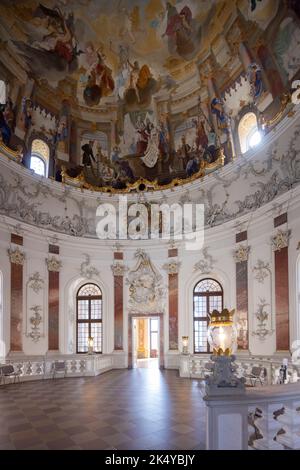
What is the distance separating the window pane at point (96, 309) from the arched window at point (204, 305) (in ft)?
17.0

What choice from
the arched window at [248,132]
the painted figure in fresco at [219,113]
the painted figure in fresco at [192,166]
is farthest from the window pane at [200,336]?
the painted figure in fresco at [219,113]

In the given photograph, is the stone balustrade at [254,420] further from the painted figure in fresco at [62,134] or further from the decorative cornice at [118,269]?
the painted figure in fresco at [62,134]

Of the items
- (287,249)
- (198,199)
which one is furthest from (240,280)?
(198,199)

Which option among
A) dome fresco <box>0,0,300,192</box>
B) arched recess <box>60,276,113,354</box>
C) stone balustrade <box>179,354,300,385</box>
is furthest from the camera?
arched recess <box>60,276,113,354</box>

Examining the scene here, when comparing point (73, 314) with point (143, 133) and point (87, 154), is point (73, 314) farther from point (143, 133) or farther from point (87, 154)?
point (143, 133)

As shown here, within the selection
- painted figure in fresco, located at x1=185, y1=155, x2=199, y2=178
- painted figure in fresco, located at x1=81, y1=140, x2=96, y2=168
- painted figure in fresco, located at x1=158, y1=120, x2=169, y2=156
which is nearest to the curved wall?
painted figure in fresco, located at x1=185, y1=155, x2=199, y2=178

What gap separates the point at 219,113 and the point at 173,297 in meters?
9.73

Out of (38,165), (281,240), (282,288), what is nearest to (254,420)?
(282,288)

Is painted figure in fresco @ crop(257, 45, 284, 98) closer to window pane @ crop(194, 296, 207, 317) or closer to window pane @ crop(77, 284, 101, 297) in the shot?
window pane @ crop(194, 296, 207, 317)

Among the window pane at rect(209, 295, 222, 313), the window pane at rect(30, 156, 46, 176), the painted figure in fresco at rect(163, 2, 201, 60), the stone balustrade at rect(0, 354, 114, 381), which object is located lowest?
the stone balustrade at rect(0, 354, 114, 381)

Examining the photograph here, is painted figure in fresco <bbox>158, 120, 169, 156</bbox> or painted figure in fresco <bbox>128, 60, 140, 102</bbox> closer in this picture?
painted figure in fresco <bbox>128, 60, 140, 102</bbox>

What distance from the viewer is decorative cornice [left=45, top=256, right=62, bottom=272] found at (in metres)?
18.1

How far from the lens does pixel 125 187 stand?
2100 cm
